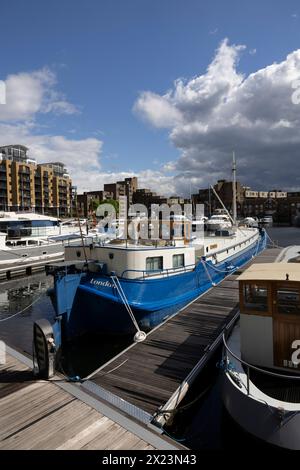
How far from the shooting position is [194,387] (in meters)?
10.8

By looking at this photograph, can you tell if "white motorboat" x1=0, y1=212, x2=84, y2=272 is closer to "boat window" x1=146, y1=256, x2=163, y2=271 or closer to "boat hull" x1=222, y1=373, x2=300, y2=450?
"boat window" x1=146, y1=256, x2=163, y2=271

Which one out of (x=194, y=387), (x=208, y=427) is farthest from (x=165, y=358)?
(x=208, y=427)

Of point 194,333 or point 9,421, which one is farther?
point 194,333

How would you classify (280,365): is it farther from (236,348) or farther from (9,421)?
(9,421)

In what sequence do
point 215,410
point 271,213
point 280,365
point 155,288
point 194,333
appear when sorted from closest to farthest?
point 280,365
point 215,410
point 194,333
point 155,288
point 271,213

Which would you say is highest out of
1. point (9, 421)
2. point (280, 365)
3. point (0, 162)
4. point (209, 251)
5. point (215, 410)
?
point (0, 162)

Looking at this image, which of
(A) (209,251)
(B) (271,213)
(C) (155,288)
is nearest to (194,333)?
(C) (155,288)

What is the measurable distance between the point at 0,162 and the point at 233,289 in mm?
108334

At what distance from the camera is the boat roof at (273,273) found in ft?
29.4

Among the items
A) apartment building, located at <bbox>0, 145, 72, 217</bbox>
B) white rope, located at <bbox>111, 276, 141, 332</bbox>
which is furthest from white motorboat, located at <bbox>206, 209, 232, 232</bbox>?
apartment building, located at <bbox>0, 145, 72, 217</bbox>

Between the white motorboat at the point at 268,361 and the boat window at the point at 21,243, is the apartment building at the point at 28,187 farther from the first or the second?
the white motorboat at the point at 268,361

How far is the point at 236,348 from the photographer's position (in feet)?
33.8

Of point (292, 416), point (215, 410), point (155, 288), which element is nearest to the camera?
point (292, 416)

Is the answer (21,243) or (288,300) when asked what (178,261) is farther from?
(21,243)
